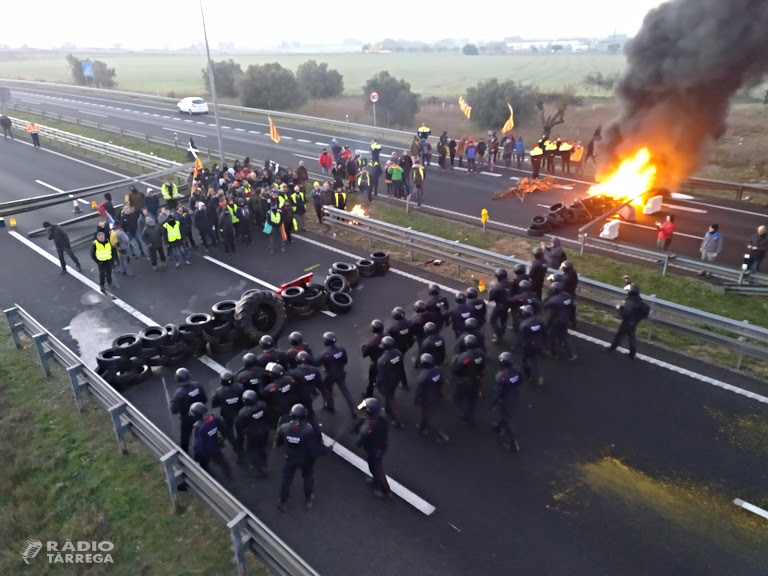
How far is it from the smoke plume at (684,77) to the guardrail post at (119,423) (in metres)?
17.4

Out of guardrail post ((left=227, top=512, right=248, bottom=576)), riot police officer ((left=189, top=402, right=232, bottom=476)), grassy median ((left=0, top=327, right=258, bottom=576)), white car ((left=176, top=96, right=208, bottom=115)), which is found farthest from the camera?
white car ((left=176, top=96, right=208, bottom=115))

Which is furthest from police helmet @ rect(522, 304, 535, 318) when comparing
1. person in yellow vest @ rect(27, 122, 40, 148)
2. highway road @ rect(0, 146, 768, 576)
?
person in yellow vest @ rect(27, 122, 40, 148)

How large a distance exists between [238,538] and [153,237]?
34.1 ft

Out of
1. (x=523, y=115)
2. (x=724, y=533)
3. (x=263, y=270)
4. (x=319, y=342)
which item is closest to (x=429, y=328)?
(x=319, y=342)

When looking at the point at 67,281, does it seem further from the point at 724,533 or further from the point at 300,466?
the point at 724,533

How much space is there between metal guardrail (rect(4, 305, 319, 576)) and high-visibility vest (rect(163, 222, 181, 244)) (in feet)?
16.7

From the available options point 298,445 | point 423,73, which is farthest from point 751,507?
point 423,73

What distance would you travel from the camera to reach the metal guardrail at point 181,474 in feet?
18.4

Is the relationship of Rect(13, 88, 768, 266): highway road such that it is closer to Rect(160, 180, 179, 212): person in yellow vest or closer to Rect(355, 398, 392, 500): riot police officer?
Rect(160, 180, 179, 212): person in yellow vest

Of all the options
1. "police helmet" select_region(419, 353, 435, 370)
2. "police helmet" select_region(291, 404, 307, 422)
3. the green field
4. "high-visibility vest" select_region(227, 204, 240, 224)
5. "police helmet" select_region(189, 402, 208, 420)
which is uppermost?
"police helmet" select_region(291, 404, 307, 422)

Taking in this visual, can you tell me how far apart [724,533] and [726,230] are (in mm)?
12467

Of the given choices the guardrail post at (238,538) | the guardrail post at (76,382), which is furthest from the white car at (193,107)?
the guardrail post at (238,538)

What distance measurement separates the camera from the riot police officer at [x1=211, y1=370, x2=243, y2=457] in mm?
7516

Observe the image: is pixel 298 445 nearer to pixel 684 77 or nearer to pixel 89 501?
pixel 89 501
